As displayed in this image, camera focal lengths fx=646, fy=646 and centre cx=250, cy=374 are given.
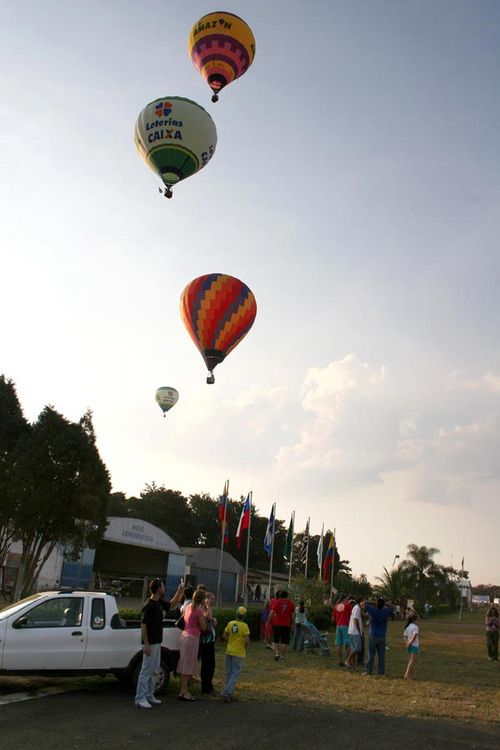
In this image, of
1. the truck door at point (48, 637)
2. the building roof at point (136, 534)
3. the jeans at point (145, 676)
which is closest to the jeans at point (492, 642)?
the jeans at point (145, 676)

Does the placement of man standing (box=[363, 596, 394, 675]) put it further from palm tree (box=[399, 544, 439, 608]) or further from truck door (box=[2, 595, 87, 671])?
palm tree (box=[399, 544, 439, 608])

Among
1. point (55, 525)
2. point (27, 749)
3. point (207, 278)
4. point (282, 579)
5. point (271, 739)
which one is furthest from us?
point (282, 579)

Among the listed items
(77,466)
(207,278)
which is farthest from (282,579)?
(207,278)

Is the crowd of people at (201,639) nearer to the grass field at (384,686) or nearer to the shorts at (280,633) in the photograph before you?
the grass field at (384,686)

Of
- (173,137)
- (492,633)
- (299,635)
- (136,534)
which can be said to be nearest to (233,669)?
(299,635)

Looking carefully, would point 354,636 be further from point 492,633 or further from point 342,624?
point 492,633

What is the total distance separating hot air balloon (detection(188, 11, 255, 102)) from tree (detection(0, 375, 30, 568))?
64.2 ft

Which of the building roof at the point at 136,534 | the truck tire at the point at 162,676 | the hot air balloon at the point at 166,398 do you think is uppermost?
the hot air balloon at the point at 166,398

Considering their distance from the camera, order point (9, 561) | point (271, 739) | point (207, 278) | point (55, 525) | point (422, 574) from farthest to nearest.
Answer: point (422, 574), point (9, 561), point (55, 525), point (207, 278), point (271, 739)

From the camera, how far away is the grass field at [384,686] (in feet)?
34.0

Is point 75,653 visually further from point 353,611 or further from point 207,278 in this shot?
point 207,278

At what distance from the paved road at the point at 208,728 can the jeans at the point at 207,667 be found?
0.87 meters

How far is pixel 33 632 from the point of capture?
9.44 meters

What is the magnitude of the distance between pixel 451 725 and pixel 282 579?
270 ft
